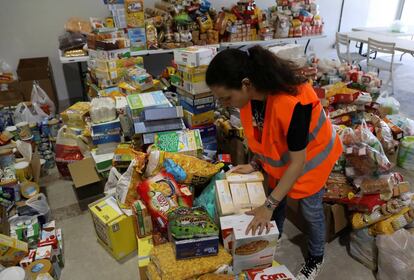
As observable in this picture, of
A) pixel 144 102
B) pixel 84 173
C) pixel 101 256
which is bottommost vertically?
pixel 101 256

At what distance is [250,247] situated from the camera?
4.61 feet

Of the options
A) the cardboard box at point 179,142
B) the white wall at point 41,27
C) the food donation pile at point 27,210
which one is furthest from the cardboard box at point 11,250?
the white wall at point 41,27

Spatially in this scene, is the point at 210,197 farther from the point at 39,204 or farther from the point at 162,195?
the point at 39,204

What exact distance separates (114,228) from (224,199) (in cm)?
69

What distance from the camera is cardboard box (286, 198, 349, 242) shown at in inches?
76.8

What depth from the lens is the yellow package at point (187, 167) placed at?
193 centimetres

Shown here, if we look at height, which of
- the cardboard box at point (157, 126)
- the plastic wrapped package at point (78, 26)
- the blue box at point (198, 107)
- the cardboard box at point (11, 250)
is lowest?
the cardboard box at point (11, 250)

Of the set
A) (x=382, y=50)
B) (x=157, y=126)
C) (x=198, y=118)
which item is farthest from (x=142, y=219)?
(x=382, y=50)

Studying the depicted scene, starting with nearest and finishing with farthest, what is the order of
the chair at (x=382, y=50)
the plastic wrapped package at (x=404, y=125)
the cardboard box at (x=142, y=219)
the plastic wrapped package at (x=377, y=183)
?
the cardboard box at (x=142, y=219) → the plastic wrapped package at (x=377, y=183) → the plastic wrapped package at (x=404, y=125) → the chair at (x=382, y=50)

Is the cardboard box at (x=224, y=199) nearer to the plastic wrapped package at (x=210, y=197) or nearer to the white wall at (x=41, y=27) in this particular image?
the plastic wrapped package at (x=210, y=197)

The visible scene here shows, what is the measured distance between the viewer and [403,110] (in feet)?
13.2

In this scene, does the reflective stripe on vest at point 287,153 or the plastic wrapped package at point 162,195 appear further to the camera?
the plastic wrapped package at point 162,195

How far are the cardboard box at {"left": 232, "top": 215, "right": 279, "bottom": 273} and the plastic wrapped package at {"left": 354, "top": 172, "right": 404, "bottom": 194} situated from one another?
0.83 m

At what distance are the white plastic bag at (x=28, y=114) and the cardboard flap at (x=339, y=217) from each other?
8.97 ft
